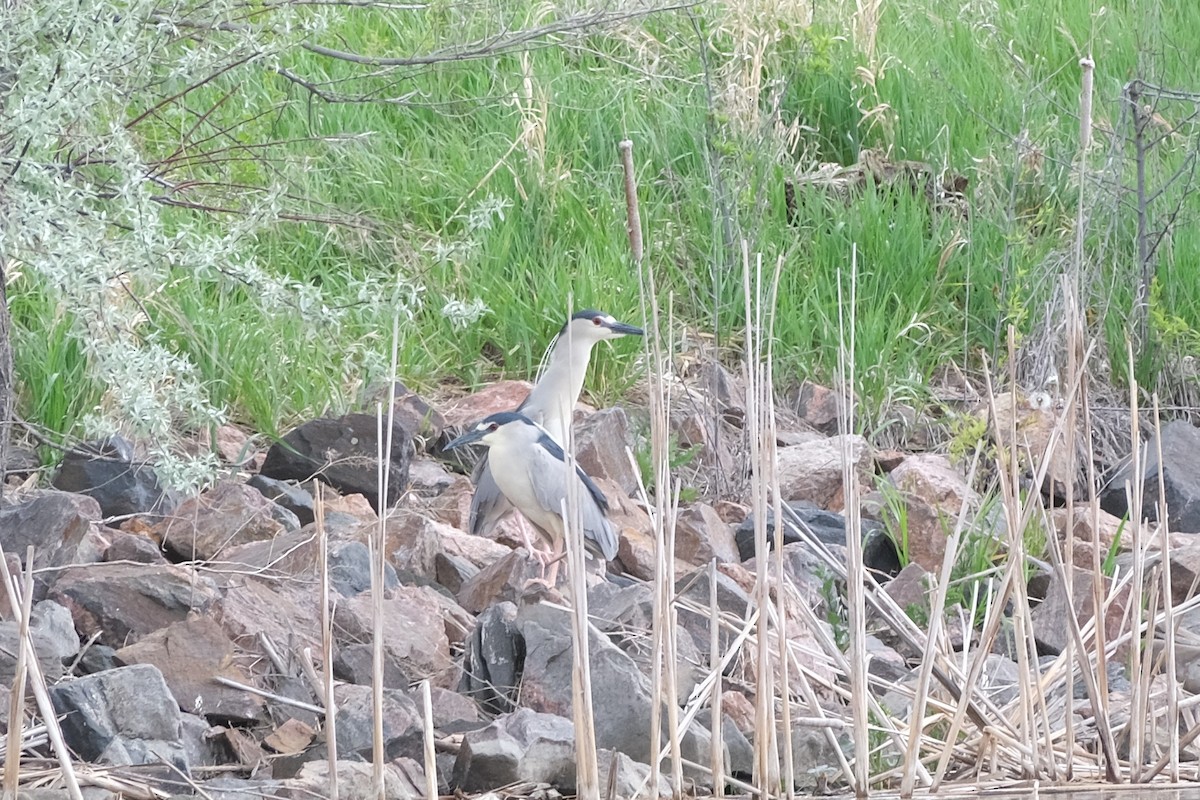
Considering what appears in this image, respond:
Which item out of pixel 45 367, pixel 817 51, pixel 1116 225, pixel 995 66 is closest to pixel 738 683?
pixel 45 367

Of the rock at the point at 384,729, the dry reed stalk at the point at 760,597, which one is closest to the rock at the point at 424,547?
the rock at the point at 384,729

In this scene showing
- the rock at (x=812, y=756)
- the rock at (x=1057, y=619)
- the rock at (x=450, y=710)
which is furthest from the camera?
the rock at (x=1057, y=619)

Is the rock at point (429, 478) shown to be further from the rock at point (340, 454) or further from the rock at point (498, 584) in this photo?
the rock at point (498, 584)

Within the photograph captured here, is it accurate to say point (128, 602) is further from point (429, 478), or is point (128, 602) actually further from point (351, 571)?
point (429, 478)

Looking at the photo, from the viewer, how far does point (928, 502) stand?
221 inches

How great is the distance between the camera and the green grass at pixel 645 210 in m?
6.34

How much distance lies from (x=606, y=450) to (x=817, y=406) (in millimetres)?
1163

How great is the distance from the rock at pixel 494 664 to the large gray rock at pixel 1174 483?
105 inches

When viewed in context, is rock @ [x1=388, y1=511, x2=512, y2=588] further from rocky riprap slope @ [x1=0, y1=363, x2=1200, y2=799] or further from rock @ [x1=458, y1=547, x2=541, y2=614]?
rock @ [x1=458, y1=547, x2=541, y2=614]

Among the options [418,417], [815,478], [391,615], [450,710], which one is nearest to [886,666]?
[450,710]

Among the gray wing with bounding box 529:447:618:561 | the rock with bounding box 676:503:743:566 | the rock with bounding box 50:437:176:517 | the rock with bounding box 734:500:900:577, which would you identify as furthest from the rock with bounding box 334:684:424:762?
the rock with bounding box 734:500:900:577

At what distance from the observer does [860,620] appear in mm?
2980

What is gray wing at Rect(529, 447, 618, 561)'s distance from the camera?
494 centimetres

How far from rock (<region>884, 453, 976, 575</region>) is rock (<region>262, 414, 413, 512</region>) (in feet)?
5.32
